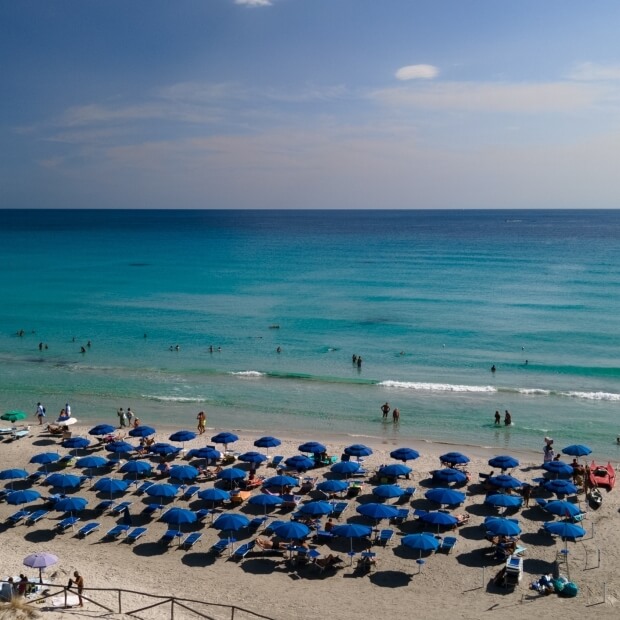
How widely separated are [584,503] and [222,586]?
44.3 ft

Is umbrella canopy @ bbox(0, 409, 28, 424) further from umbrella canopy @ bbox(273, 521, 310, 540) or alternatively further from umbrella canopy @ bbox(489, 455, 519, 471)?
umbrella canopy @ bbox(489, 455, 519, 471)

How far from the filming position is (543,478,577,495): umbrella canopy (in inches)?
872

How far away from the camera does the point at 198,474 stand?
24.5m

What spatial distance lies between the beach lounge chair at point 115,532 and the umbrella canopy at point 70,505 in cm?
128

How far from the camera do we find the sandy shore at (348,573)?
16641mm

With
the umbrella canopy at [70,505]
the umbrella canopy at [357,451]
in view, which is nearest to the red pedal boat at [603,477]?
the umbrella canopy at [357,451]

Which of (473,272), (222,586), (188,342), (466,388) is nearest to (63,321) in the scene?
(188,342)

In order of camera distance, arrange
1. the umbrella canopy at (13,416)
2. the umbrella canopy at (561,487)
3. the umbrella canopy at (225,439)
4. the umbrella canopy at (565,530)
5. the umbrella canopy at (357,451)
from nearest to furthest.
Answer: the umbrella canopy at (565,530) < the umbrella canopy at (561,487) < the umbrella canopy at (357,451) < the umbrella canopy at (225,439) < the umbrella canopy at (13,416)

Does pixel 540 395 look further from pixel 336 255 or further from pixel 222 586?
pixel 336 255

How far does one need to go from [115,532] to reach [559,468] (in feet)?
54.1

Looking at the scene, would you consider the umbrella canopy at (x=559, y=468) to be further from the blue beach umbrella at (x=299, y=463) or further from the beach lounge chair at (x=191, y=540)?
the beach lounge chair at (x=191, y=540)

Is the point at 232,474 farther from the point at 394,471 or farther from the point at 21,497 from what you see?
the point at 21,497

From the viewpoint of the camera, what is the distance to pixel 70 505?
68.3 ft

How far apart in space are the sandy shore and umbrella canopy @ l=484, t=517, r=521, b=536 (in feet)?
3.07
